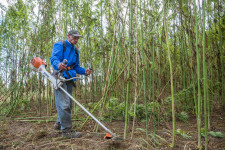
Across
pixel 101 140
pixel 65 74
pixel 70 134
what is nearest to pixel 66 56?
pixel 65 74

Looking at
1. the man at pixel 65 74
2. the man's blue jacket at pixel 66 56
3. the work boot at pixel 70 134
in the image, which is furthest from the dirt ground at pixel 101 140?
the man's blue jacket at pixel 66 56

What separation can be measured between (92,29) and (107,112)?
2.66 meters

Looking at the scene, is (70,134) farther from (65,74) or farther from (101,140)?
(65,74)

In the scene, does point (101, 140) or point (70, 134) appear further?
point (70, 134)

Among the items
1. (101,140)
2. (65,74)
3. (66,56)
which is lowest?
(101,140)

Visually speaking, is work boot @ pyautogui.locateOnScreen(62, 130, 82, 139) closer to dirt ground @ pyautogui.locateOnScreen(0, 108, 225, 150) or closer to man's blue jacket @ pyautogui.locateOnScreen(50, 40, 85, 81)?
dirt ground @ pyautogui.locateOnScreen(0, 108, 225, 150)

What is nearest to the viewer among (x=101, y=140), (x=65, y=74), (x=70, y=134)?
(x=101, y=140)

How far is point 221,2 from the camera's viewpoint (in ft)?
10.7

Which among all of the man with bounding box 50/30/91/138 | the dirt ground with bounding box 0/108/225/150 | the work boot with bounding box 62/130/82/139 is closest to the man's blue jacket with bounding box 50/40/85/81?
the man with bounding box 50/30/91/138

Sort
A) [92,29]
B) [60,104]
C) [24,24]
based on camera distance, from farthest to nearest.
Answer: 1. [92,29]
2. [24,24]
3. [60,104]

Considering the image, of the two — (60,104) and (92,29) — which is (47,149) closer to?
(60,104)

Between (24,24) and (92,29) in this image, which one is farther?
(92,29)

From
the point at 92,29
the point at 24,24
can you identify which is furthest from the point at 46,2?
the point at 92,29

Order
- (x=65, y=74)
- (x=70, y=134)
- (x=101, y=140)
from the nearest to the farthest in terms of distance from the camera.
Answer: (x=101, y=140) < (x=70, y=134) < (x=65, y=74)
